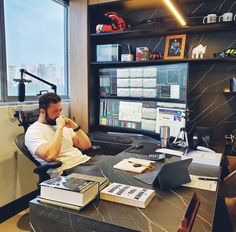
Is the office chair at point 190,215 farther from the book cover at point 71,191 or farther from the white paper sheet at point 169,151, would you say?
the white paper sheet at point 169,151

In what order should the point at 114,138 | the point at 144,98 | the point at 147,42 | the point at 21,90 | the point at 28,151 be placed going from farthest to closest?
the point at 147,42, the point at 144,98, the point at 114,138, the point at 21,90, the point at 28,151

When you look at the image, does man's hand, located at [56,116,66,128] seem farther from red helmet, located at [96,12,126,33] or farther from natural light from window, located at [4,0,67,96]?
red helmet, located at [96,12,126,33]

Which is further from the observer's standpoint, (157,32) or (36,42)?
(36,42)

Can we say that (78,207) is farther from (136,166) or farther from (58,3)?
(58,3)

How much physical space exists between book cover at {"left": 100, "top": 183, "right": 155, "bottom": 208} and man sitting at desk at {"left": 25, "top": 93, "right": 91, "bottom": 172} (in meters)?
0.90

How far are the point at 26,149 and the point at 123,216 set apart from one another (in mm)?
1329

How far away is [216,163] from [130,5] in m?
2.11

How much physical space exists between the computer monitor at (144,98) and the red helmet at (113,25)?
0.48m

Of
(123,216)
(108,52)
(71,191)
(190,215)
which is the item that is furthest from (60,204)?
(108,52)

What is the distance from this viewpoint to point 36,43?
305 cm

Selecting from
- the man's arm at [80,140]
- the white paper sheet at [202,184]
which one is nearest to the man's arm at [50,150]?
the man's arm at [80,140]

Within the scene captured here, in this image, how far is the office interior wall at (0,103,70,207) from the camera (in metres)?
2.40

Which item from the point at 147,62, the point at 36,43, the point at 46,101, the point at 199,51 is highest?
the point at 36,43

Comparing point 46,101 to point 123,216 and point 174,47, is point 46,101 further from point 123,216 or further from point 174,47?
point 174,47
